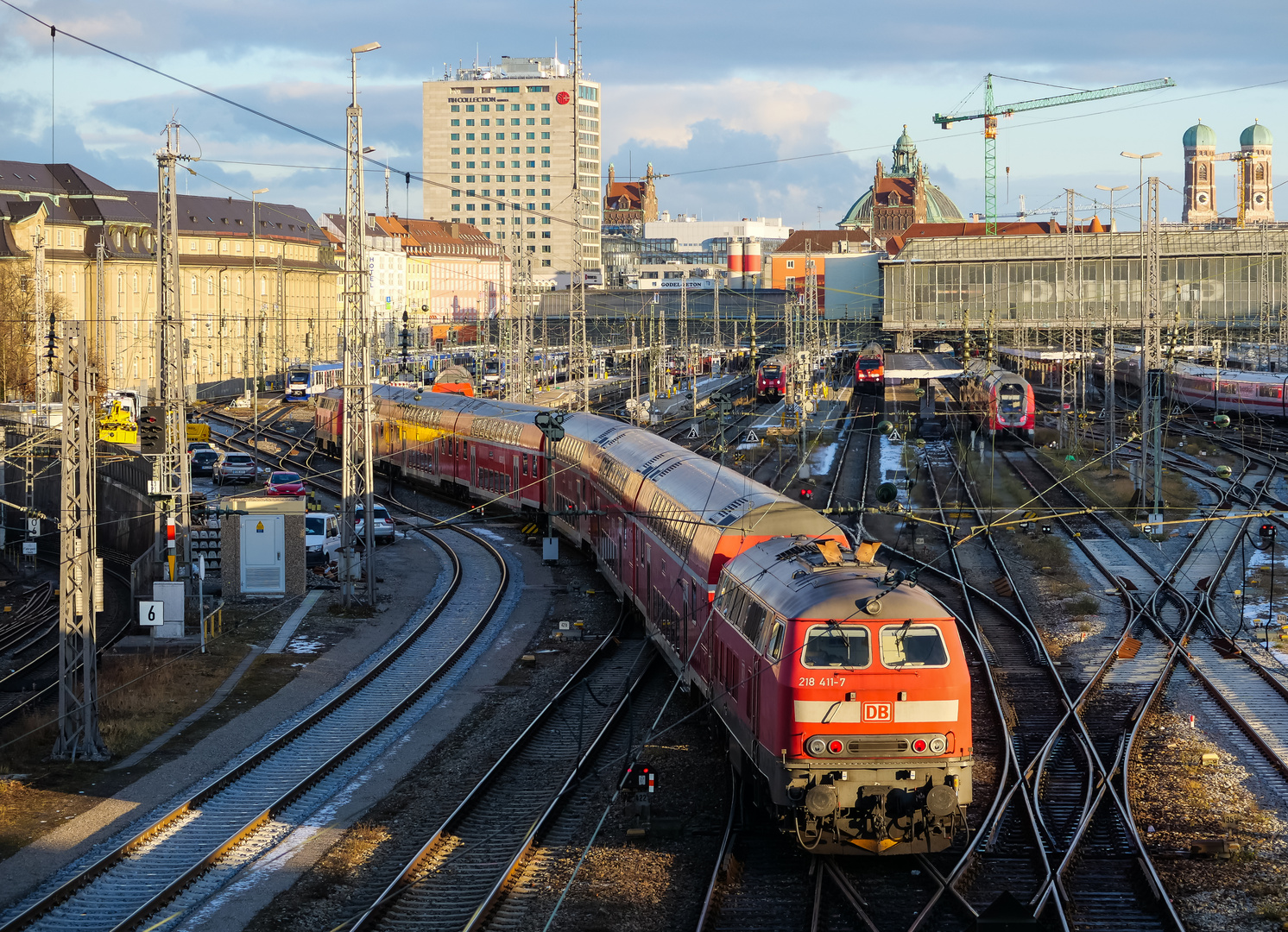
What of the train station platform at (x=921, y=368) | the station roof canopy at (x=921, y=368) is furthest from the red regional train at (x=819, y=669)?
the station roof canopy at (x=921, y=368)

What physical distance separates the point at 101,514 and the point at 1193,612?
44995 millimetres

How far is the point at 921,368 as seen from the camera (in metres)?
83.5

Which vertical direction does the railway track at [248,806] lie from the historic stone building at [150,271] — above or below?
below

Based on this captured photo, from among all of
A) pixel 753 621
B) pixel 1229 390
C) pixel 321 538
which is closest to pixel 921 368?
pixel 1229 390

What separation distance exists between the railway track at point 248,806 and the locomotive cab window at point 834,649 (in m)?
7.31

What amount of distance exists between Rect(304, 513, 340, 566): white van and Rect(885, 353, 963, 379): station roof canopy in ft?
152

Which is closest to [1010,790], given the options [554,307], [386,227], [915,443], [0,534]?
[0,534]

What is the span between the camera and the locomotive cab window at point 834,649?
49.9ft

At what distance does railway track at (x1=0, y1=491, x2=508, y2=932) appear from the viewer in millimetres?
15195

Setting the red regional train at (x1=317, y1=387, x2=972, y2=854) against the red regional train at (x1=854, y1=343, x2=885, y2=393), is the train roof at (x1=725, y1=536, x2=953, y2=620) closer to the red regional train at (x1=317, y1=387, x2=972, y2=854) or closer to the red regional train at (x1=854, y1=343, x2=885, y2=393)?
the red regional train at (x1=317, y1=387, x2=972, y2=854)

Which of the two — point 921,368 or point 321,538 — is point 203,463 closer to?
point 321,538

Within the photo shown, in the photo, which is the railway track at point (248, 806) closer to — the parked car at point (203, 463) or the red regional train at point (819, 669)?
the red regional train at point (819, 669)

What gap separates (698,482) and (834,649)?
9339mm

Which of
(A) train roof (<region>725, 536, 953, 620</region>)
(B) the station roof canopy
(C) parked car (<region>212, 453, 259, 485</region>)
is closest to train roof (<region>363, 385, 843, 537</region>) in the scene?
(A) train roof (<region>725, 536, 953, 620</region>)
